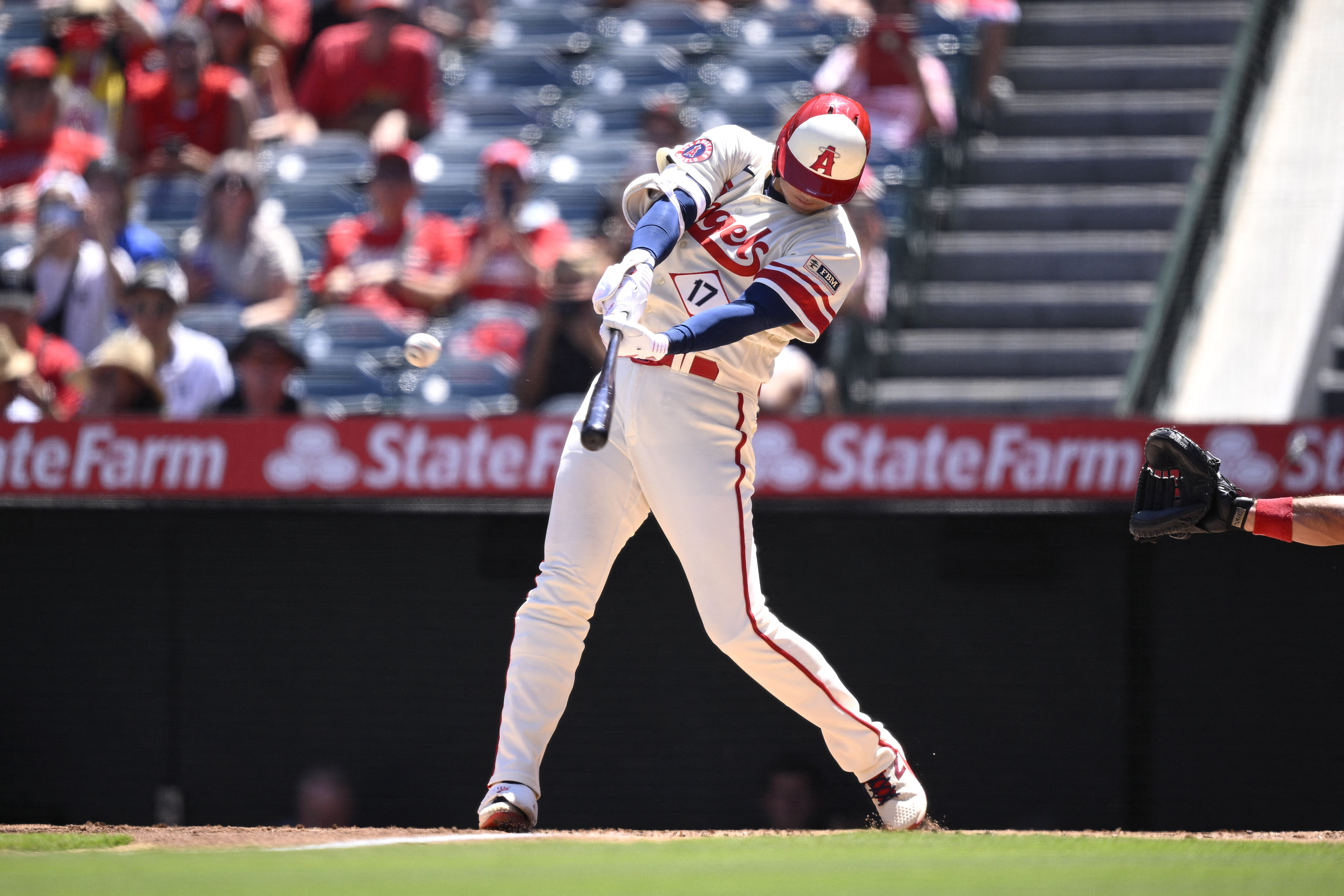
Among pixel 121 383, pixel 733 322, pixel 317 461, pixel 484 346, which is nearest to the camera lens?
pixel 733 322

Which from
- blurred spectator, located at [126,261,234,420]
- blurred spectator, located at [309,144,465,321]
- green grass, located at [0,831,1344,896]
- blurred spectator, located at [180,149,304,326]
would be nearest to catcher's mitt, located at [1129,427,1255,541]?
green grass, located at [0,831,1344,896]

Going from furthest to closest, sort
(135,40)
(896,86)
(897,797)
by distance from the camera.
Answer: (135,40) → (896,86) → (897,797)

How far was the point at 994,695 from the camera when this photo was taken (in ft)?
17.7

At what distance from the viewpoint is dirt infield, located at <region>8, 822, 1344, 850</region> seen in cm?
414

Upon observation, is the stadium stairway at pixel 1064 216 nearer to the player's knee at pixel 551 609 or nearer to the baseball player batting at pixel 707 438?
the baseball player batting at pixel 707 438

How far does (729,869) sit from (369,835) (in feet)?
3.93

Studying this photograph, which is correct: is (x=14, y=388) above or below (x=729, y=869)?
above

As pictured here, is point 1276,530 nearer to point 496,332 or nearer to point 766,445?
point 766,445

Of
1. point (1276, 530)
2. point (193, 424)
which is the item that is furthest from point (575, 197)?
point (1276, 530)

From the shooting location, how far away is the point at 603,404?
148 inches

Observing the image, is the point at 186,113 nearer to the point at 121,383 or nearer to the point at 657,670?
the point at 121,383

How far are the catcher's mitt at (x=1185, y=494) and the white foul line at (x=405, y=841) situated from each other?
1.83m

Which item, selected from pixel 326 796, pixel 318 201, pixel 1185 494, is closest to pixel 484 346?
pixel 318 201

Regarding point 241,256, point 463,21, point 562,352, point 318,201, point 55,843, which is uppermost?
point 463,21
